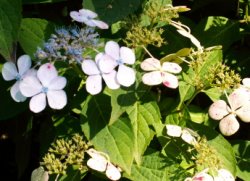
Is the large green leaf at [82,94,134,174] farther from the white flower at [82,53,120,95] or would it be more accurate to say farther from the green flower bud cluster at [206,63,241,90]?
the green flower bud cluster at [206,63,241,90]

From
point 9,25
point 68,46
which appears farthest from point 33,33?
point 68,46

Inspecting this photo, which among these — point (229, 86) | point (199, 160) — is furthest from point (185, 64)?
point (199, 160)

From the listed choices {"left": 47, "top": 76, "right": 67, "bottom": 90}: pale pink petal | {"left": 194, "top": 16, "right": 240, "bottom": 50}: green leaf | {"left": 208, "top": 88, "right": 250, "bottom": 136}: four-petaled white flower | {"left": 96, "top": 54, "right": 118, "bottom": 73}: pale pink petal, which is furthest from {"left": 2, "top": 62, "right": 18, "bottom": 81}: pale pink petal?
{"left": 194, "top": 16, "right": 240, "bottom": 50}: green leaf

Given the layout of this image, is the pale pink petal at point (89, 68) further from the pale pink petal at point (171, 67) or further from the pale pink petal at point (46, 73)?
the pale pink petal at point (171, 67)

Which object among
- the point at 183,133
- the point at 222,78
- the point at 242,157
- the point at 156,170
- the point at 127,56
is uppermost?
the point at 127,56

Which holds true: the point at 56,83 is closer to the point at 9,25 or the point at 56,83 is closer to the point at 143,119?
the point at 9,25

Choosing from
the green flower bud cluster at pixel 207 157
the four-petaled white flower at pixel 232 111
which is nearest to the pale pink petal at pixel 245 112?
the four-petaled white flower at pixel 232 111
